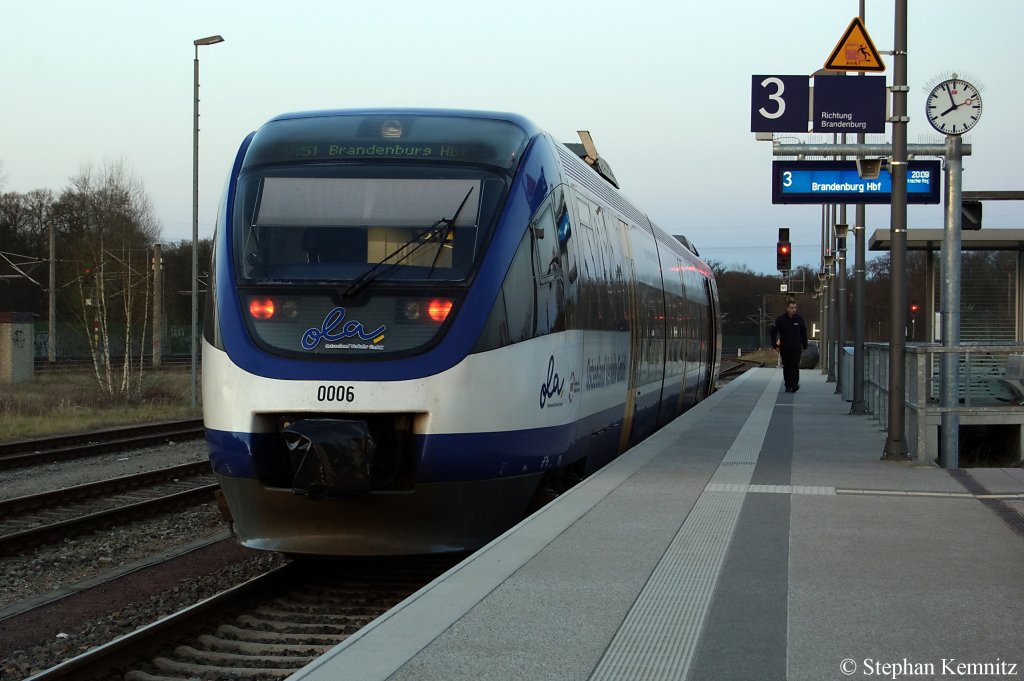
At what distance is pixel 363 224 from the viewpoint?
27.8ft

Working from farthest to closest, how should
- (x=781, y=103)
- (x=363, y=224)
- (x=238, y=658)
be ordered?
(x=781, y=103) < (x=363, y=224) < (x=238, y=658)

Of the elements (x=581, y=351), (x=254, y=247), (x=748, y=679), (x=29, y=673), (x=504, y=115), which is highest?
(x=504, y=115)

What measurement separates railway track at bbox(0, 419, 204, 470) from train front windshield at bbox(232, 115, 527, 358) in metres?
8.78

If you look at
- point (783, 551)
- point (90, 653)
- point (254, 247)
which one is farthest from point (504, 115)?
point (90, 653)

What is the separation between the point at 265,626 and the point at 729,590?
2963mm

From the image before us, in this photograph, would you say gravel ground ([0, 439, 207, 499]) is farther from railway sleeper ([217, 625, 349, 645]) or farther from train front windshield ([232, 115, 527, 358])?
railway sleeper ([217, 625, 349, 645])

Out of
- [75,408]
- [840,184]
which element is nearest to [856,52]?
[840,184]

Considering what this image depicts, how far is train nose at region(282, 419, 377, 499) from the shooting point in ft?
24.7

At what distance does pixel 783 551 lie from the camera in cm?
692

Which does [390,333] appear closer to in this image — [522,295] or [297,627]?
[522,295]

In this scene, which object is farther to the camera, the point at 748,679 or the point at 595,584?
the point at 595,584

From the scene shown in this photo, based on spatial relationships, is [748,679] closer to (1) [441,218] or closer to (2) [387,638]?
(2) [387,638]

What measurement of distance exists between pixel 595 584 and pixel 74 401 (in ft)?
77.4

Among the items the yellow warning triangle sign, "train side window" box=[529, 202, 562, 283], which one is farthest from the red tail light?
the yellow warning triangle sign
